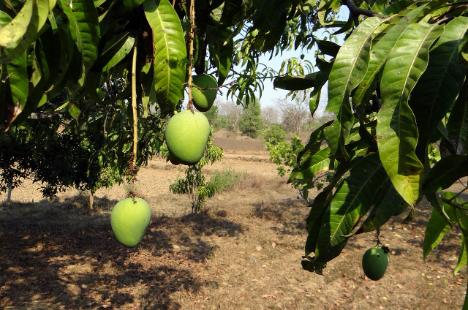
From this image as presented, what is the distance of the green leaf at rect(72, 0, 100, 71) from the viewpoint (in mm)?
665

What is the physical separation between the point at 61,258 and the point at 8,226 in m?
2.24

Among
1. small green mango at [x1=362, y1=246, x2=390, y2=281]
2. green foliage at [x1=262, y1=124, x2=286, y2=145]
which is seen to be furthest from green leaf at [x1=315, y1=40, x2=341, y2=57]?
green foliage at [x1=262, y1=124, x2=286, y2=145]

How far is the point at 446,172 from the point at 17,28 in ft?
2.81

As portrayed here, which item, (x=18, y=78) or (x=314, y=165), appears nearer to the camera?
(x=18, y=78)

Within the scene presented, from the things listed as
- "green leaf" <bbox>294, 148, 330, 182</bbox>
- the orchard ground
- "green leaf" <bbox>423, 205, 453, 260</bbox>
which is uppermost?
"green leaf" <bbox>294, 148, 330, 182</bbox>

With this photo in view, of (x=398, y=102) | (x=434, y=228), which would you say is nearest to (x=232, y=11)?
(x=398, y=102)

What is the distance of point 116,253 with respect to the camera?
5.36 meters

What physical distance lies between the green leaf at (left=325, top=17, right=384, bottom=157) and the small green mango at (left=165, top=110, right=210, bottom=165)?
295 millimetres

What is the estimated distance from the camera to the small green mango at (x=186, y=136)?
815 mm

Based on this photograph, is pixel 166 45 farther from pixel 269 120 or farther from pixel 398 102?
pixel 269 120

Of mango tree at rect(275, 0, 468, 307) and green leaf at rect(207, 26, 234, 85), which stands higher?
green leaf at rect(207, 26, 234, 85)

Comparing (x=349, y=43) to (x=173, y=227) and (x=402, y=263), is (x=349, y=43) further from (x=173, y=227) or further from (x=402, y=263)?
(x=173, y=227)

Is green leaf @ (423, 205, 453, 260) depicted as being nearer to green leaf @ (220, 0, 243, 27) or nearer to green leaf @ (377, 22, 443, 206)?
green leaf @ (377, 22, 443, 206)

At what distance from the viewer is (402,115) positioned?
0.60 meters
